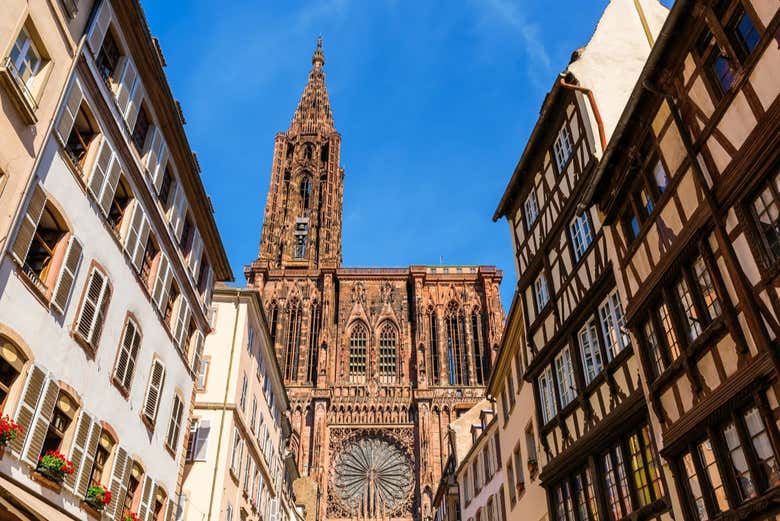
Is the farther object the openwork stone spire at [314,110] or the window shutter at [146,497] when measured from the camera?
the openwork stone spire at [314,110]

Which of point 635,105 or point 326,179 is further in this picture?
point 326,179

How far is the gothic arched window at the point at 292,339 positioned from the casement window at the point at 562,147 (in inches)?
1690

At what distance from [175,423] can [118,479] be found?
344 cm

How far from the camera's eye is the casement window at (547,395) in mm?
15617

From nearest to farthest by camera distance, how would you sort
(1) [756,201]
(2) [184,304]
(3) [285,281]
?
(1) [756,201] → (2) [184,304] → (3) [285,281]

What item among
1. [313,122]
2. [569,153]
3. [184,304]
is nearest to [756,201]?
[569,153]

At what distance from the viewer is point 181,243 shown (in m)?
17.1

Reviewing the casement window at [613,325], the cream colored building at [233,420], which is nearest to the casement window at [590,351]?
the casement window at [613,325]

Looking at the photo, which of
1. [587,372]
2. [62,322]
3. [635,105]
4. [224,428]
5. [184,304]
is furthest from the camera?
[224,428]

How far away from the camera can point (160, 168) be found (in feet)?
50.0

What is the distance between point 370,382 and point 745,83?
49224mm

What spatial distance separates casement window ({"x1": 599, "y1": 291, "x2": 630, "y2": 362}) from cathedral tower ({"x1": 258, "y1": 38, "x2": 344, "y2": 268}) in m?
50.1

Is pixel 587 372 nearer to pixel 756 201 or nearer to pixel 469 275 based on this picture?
Result: pixel 756 201

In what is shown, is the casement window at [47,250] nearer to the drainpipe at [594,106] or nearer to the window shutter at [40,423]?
the window shutter at [40,423]
